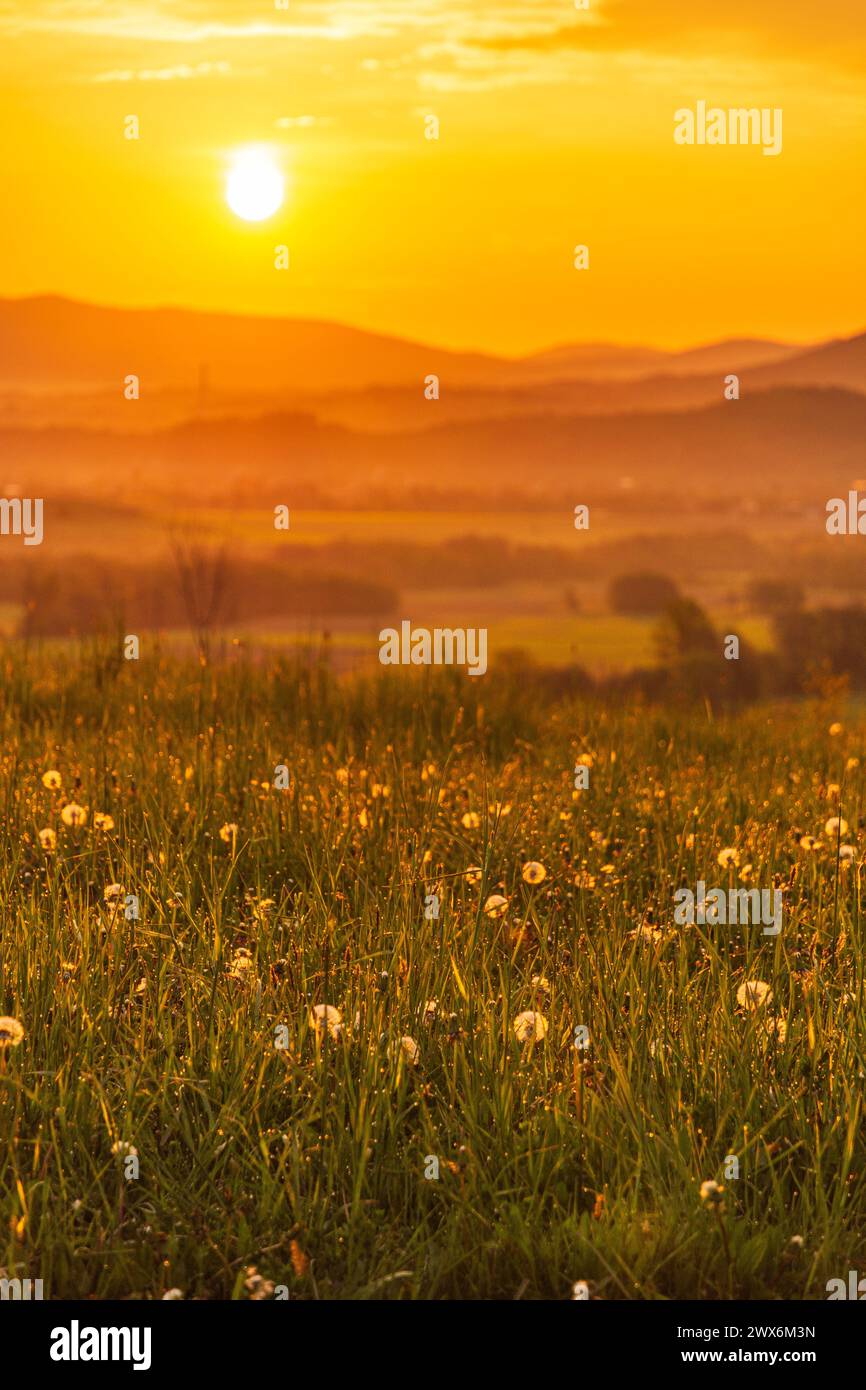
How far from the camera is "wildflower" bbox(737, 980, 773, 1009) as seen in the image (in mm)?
4768

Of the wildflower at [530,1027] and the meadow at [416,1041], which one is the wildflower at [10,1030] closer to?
the meadow at [416,1041]

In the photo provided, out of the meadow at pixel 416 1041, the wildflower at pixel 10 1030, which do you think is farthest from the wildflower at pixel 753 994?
the wildflower at pixel 10 1030

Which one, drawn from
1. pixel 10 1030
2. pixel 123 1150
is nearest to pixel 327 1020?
pixel 123 1150

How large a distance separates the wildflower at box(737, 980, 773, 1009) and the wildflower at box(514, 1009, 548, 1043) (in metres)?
0.72

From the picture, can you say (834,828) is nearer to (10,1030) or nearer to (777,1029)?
(777,1029)

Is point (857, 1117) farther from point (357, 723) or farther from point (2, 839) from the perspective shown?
point (357, 723)

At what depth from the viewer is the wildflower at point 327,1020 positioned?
441 cm

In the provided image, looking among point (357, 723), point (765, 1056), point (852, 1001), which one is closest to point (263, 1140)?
point (765, 1056)

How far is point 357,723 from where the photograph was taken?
383 inches

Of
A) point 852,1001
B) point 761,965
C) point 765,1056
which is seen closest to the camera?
point 765,1056

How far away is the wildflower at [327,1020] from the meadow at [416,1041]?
0.01m

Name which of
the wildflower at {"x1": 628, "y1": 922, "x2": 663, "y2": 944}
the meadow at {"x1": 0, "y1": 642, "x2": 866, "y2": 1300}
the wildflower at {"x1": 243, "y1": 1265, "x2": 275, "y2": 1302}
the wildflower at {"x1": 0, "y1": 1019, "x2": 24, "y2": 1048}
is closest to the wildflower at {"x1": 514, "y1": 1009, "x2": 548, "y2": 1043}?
the meadow at {"x1": 0, "y1": 642, "x2": 866, "y2": 1300}

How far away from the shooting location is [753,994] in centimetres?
491
